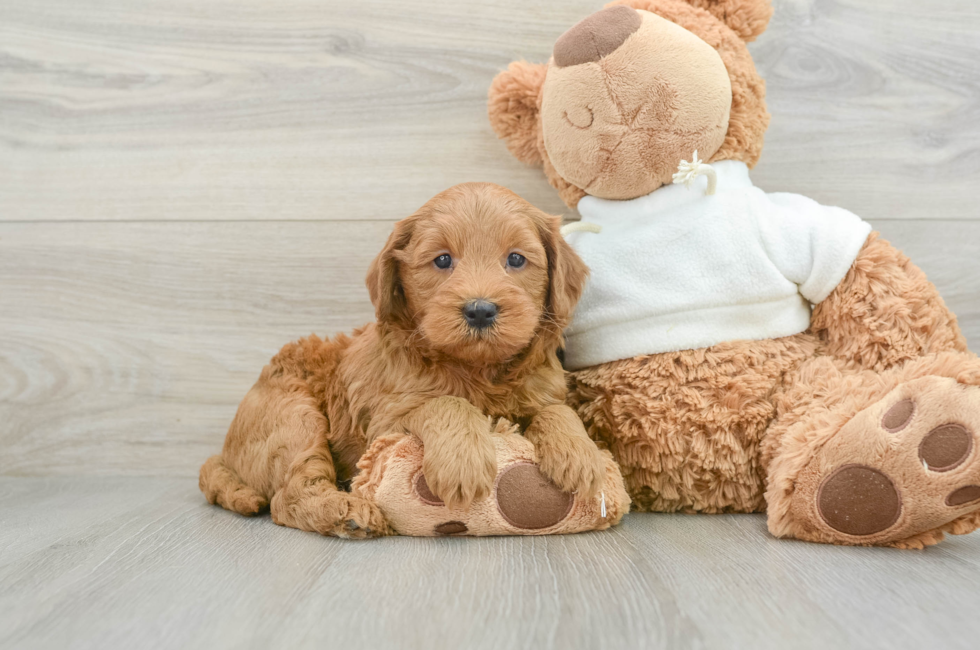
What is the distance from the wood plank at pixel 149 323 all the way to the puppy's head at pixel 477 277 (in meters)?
0.60

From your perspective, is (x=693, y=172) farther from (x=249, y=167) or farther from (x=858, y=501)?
(x=249, y=167)

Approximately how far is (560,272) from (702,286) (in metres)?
0.32

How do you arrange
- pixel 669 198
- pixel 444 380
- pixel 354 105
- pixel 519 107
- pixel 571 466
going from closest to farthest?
pixel 571 466
pixel 444 380
pixel 669 198
pixel 519 107
pixel 354 105

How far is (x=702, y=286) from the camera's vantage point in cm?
151

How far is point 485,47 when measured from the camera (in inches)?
77.9

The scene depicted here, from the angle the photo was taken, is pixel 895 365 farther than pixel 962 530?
Yes

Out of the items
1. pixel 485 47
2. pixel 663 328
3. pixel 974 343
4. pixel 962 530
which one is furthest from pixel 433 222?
pixel 974 343

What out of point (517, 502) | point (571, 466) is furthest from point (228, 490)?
point (571, 466)

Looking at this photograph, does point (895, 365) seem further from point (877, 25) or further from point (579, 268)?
point (877, 25)

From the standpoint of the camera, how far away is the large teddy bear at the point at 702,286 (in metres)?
1.47

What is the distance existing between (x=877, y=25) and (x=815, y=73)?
8.2 inches

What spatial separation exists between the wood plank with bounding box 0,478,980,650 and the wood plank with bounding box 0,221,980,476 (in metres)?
0.60

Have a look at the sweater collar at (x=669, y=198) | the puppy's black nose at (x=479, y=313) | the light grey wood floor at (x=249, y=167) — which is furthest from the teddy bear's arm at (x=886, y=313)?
the puppy's black nose at (x=479, y=313)

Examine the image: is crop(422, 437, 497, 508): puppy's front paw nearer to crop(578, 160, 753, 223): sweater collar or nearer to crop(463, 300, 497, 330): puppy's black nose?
crop(463, 300, 497, 330): puppy's black nose
